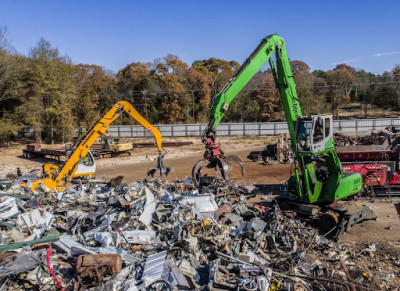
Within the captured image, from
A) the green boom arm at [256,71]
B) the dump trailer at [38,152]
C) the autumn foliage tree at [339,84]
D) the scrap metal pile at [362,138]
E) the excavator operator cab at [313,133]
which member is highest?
the autumn foliage tree at [339,84]

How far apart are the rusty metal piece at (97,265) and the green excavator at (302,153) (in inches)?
147

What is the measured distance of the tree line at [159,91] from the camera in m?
33.0

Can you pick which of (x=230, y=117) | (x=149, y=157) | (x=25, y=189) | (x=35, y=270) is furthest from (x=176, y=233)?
(x=230, y=117)

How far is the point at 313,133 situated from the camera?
9.19 meters

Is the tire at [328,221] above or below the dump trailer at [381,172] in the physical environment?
below

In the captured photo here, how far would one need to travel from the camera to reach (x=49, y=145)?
33688 millimetres

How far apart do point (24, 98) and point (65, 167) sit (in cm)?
2291

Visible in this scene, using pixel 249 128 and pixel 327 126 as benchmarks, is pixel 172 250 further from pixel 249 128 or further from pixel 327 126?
pixel 249 128

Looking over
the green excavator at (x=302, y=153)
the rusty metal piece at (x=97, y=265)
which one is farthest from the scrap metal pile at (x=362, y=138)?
the rusty metal piece at (x=97, y=265)

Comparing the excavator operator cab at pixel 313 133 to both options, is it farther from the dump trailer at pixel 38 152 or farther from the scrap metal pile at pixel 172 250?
the dump trailer at pixel 38 152

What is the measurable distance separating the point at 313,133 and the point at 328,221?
255 centimetres

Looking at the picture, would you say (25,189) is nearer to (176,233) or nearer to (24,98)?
(176,233)

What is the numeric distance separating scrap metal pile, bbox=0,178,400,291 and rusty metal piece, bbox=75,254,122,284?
2cm

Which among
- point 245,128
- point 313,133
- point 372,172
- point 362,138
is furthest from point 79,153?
point 245,128
